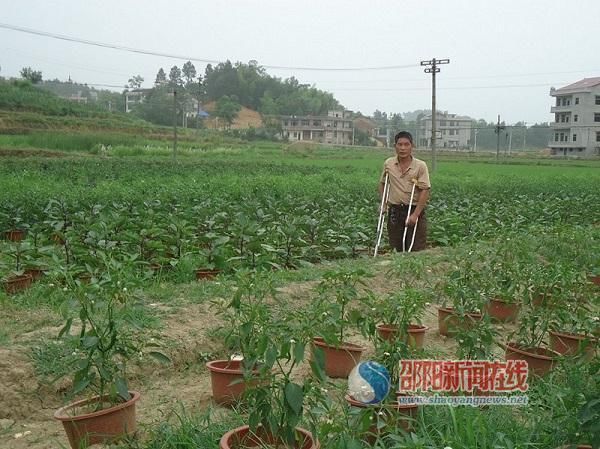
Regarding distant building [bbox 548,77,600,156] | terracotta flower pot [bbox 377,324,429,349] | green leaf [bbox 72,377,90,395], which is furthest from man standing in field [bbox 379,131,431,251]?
distant building [bbox 548,77,600,156]

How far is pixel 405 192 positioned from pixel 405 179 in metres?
0.16

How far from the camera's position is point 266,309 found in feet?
10.5

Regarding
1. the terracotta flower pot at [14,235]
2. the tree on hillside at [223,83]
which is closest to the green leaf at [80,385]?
the terracotta flower pot at [14,235]

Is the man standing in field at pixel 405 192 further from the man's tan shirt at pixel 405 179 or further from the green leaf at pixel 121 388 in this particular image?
the green leaf at pixel 121 388

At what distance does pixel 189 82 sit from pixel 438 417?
323 ft

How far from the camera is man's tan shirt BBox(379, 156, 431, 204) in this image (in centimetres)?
798

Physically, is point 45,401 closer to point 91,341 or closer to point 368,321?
point 91,341

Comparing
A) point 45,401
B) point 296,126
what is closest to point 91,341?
point 45,401

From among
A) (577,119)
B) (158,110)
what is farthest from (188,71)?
(577,119)

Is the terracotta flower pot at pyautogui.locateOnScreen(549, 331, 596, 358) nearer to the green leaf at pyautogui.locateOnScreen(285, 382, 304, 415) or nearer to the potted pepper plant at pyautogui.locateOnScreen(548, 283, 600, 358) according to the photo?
the potted pepper plant at pyautogui.locateOnScreen(548, 283, 600, 358)

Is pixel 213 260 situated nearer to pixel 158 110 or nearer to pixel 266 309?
pixel 266 309

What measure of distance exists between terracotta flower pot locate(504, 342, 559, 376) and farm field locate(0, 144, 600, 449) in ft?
0.17

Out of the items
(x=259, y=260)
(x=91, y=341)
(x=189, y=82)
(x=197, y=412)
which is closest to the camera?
(x=91, y=341)

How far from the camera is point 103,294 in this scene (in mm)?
3559
